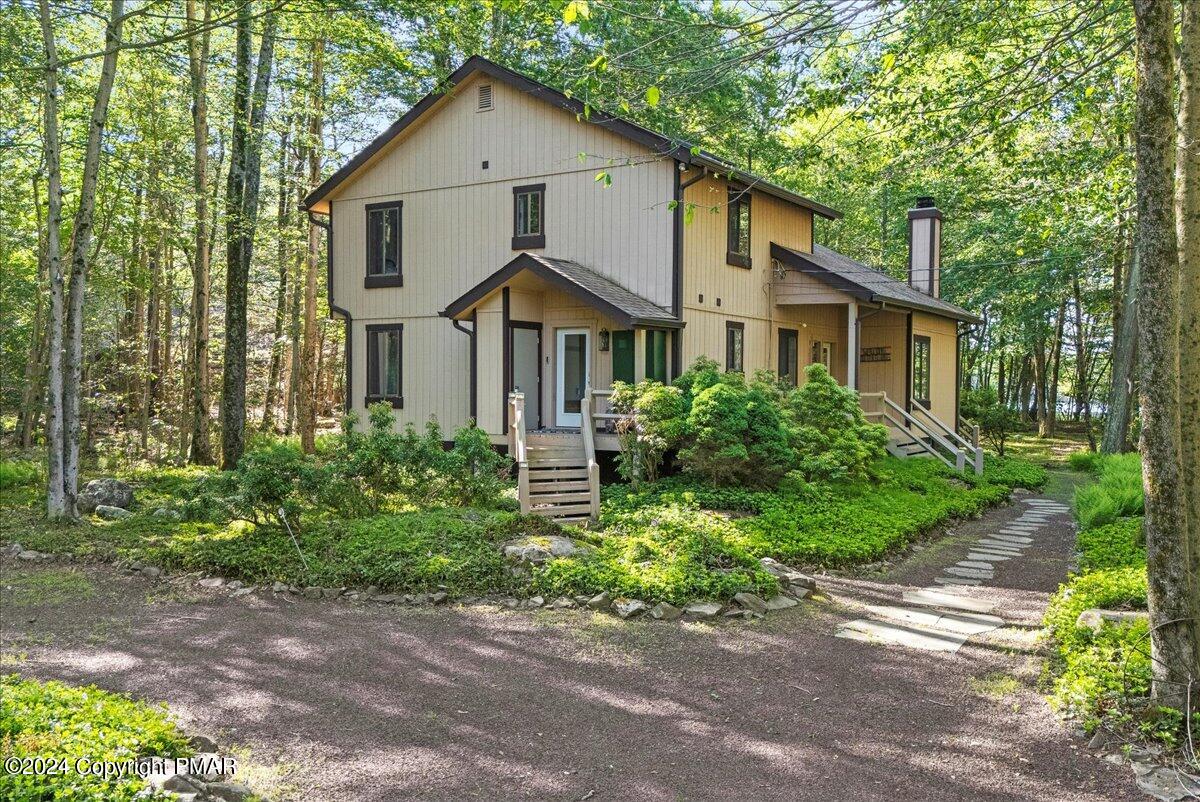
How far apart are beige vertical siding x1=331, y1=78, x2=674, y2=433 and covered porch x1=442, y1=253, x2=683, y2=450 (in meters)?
0.10

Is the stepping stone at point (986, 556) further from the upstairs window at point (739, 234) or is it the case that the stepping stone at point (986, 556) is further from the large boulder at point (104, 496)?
the large boulder at point (104, 496)

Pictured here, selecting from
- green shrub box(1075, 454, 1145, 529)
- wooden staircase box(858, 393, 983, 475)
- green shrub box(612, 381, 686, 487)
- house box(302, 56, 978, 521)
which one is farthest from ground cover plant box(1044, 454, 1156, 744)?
wooden staircase box(858, 393, 983, 475)

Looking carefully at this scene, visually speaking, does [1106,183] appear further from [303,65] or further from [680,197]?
[303,65]

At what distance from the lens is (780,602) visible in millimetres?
8727

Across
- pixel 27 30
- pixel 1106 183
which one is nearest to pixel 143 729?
pixel 1106 183

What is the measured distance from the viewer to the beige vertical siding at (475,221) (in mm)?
16031

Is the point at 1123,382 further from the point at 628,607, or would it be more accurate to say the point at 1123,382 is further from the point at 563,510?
the point at 628,607

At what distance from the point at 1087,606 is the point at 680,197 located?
1055 cm

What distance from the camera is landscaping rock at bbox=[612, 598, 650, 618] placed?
8305 mm

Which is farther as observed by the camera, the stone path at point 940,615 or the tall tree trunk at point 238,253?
the tall tree trunk at point 238,253

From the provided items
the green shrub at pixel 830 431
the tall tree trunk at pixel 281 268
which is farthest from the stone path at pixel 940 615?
the tall tree trunk at pixel 281 268

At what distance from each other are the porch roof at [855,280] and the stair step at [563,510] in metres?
8.59

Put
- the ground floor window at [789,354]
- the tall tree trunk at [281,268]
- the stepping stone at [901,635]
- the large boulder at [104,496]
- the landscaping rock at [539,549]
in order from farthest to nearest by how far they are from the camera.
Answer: the tall tree trunk at [281,268] → the ground floor window at [789,354] → the large boulder at [104,496] → the landscaping rock at [539,549] → the stepping stone at [901,635]

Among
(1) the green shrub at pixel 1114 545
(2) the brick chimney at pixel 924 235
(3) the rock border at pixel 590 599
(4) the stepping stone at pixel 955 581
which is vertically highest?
(2) the brick chimney at pixel 924 235
